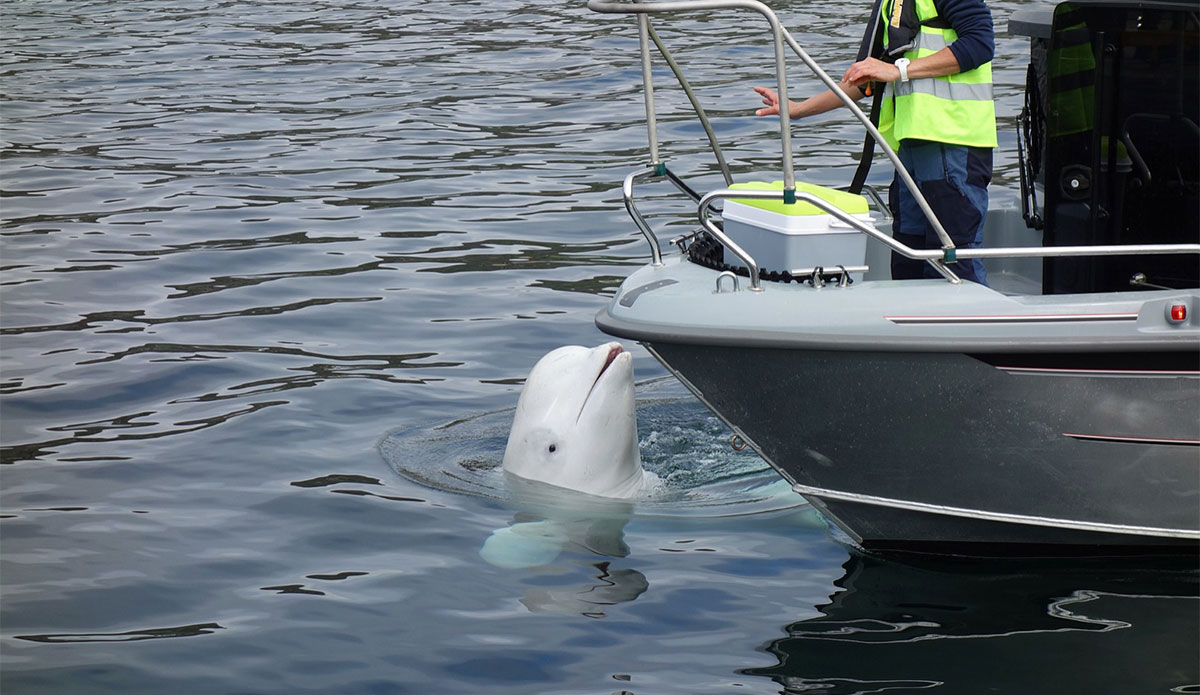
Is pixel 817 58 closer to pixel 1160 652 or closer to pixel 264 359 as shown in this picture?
pixel 264 359

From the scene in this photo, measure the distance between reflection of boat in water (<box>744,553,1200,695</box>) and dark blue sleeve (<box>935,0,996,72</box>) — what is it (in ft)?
5.64

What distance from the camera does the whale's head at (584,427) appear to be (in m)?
5.95

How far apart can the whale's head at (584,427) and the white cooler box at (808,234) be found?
111cm

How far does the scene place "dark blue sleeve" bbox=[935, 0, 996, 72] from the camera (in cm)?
511

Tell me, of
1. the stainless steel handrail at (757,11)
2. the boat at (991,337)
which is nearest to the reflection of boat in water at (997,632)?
the boat at (991,337)

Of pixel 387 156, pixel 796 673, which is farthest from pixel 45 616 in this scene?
pixel 387 156

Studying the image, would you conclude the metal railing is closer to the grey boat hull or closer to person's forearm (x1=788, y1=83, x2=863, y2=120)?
the grey boat hull

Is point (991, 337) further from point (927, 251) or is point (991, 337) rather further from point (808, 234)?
point (808, 234)

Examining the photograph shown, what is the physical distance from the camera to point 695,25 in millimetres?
19109

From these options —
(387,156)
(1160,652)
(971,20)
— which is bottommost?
(1160,652)

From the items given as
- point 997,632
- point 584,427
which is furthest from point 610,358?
point 997,632

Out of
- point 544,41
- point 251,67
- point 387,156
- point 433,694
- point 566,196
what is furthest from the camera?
point 544,41

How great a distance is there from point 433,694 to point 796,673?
107cm

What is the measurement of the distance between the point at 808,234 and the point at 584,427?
57.8 inches
